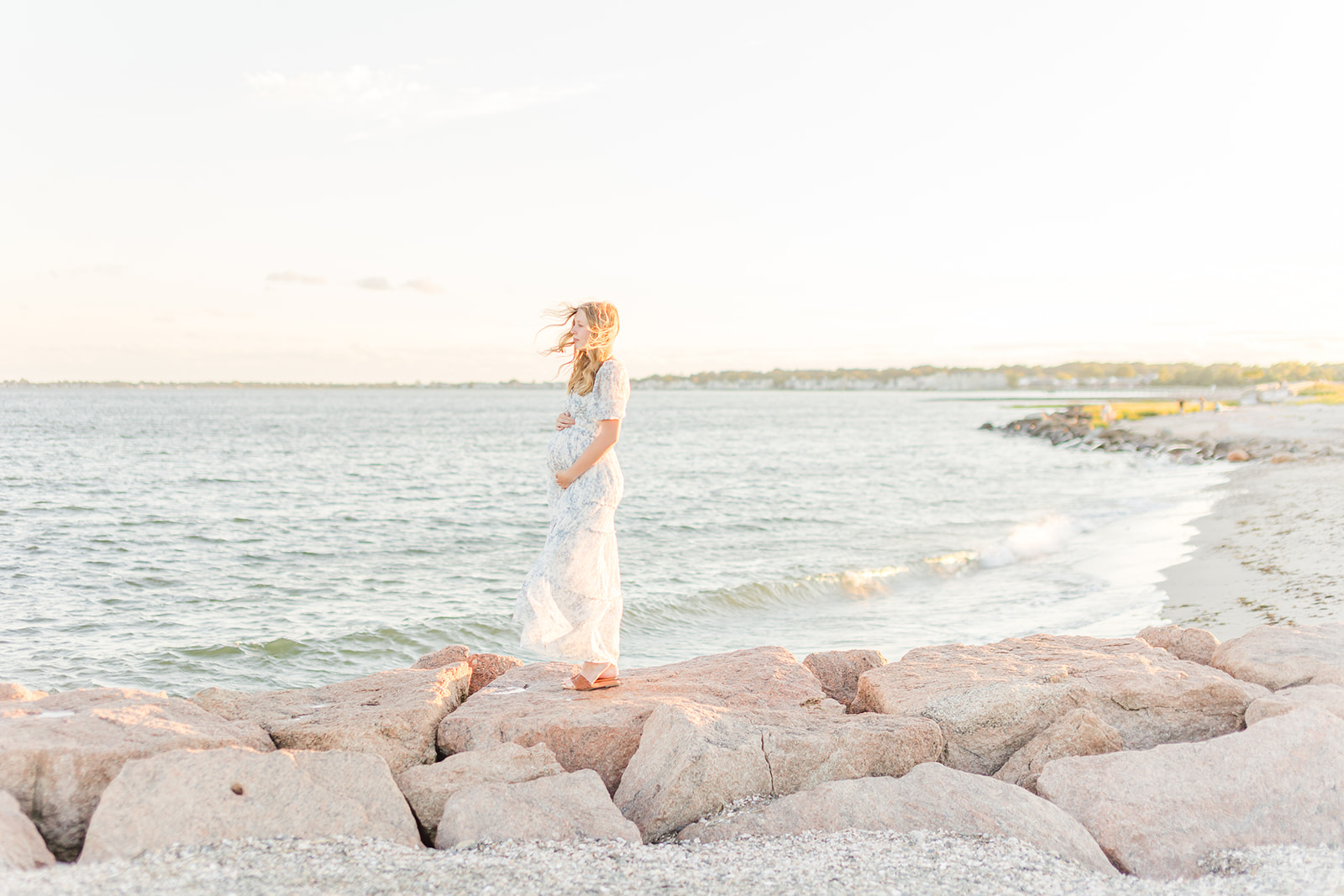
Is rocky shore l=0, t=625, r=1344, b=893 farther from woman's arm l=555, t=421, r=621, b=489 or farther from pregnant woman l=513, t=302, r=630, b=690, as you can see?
woman's arm l=555, t=421, r=621, b=489

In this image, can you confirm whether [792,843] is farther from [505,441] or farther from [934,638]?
[505,441]

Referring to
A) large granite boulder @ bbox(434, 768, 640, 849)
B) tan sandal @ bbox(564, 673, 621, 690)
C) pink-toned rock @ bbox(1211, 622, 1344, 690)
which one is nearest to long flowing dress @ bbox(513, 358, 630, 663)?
tan sandal @ bbox(564, 673, 621, 690)

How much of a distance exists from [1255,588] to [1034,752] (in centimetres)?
845

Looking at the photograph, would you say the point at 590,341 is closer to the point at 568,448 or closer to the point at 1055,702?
the point at 568,448

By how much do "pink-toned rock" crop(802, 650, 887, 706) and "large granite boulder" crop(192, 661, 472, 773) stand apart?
277 centimetres

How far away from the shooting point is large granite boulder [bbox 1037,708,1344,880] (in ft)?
13.0

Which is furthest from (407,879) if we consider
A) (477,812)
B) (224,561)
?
(224,561)

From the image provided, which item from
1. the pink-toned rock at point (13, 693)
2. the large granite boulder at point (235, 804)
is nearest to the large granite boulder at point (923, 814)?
the large granite boulder at point (235, 804)

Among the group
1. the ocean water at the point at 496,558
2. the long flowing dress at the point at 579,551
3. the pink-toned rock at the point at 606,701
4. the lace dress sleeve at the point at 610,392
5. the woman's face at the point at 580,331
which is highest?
the woman's face at the point at 580,331

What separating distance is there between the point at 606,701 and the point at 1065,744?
2.77 metres

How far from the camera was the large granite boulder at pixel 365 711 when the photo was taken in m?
4.85

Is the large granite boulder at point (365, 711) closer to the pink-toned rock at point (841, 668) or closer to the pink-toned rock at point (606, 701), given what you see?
the pink-toned rock at point (606, 701)

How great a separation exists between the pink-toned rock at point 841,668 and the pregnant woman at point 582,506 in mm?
2078

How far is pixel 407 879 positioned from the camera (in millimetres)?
3365
